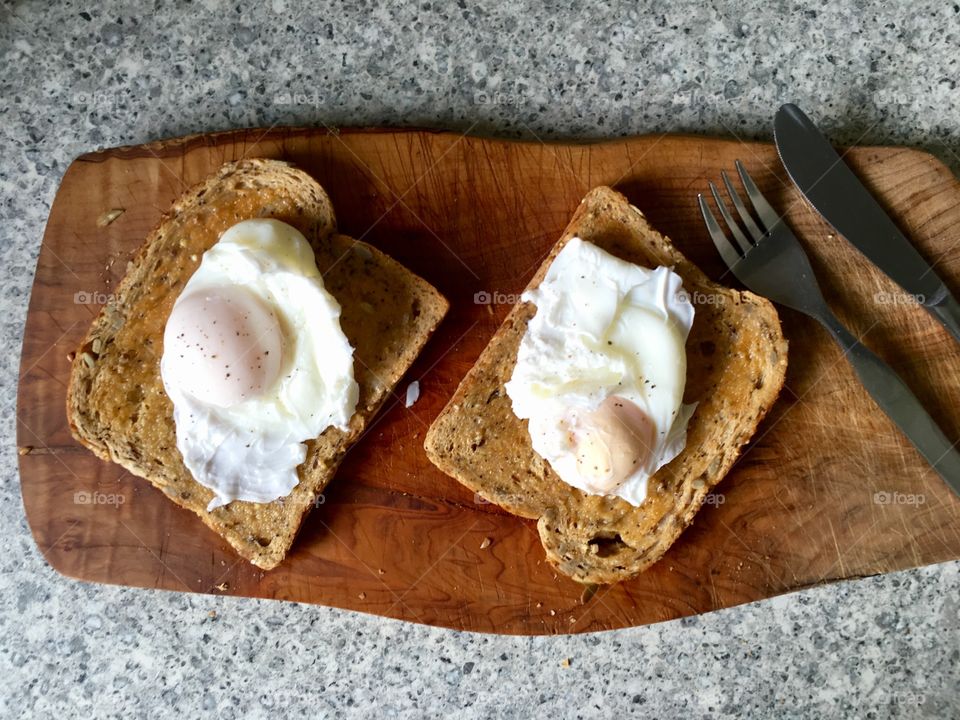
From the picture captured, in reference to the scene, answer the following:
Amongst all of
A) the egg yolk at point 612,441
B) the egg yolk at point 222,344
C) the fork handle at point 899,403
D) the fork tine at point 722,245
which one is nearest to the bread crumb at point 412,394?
the egg yolk at point 222,344

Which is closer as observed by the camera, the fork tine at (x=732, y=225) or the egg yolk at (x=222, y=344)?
the egg yolk at (x=222, y=344)

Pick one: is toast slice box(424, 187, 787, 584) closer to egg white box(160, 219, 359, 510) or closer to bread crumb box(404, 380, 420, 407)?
bread crumb box(404, 380, 420, 407)

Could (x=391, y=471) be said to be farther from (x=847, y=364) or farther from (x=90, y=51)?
(x=90, y=51)

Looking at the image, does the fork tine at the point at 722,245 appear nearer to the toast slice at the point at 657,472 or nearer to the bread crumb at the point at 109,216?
the toast slice at the point at 657,472

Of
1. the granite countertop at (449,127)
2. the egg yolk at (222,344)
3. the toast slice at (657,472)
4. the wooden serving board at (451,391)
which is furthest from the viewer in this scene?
the granite countertop at (449,127)

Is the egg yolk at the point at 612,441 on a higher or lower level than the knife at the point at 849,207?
lower

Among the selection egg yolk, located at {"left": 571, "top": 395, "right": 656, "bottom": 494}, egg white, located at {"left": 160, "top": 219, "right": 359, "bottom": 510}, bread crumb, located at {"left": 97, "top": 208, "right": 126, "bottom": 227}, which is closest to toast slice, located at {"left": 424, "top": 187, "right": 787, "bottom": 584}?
egg yolk, located at {"left": 571, "top": 395, "right": 656, "bottom": 494}

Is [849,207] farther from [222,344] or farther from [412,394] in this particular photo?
[222,344]

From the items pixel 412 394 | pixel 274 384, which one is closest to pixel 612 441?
pixel 412 394
